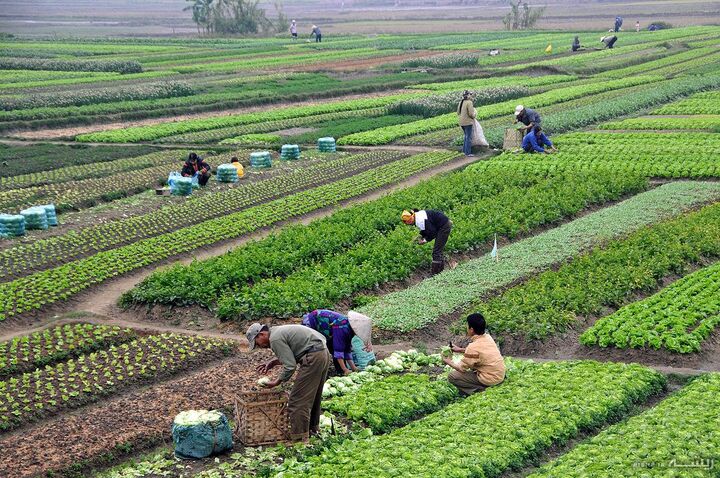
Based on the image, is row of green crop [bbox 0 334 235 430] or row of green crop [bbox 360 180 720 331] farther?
row of green crop [bbox 360 180 720 331]

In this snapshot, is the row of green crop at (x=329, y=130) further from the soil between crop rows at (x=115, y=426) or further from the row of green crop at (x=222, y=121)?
the soil between crop rows at (x=115, y=426)

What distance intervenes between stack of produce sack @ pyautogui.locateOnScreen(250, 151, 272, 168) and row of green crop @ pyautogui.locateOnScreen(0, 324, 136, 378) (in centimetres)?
1597

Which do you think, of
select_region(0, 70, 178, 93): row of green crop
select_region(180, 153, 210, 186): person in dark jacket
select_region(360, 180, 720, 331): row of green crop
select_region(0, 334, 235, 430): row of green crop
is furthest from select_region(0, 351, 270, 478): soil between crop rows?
select_region(0, 70, 178, 93): row of green crop

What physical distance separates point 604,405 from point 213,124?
3332 centimetres

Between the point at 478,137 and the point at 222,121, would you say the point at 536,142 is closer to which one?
the point at 478,137

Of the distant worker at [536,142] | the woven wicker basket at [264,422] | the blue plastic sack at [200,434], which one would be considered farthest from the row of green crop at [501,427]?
the distant worker at [536,142]

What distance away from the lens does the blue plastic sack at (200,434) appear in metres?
13.6

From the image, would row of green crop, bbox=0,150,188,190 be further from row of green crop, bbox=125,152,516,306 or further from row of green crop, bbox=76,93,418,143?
row of green crop, bbox=125,152,516,306

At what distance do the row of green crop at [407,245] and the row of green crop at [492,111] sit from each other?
33.9 feet

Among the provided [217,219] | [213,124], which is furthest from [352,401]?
[213,124]

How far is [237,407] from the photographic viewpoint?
1410 cm

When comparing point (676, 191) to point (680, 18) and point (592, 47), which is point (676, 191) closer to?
point (592, 47)

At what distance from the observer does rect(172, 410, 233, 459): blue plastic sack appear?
1358cm

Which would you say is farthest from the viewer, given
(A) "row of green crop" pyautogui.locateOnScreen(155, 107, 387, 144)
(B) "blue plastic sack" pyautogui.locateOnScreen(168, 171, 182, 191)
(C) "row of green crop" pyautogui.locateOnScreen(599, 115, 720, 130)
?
(A) "row of green crop" pyautogui.locateOnScreen(155, 107, 387, 144)
